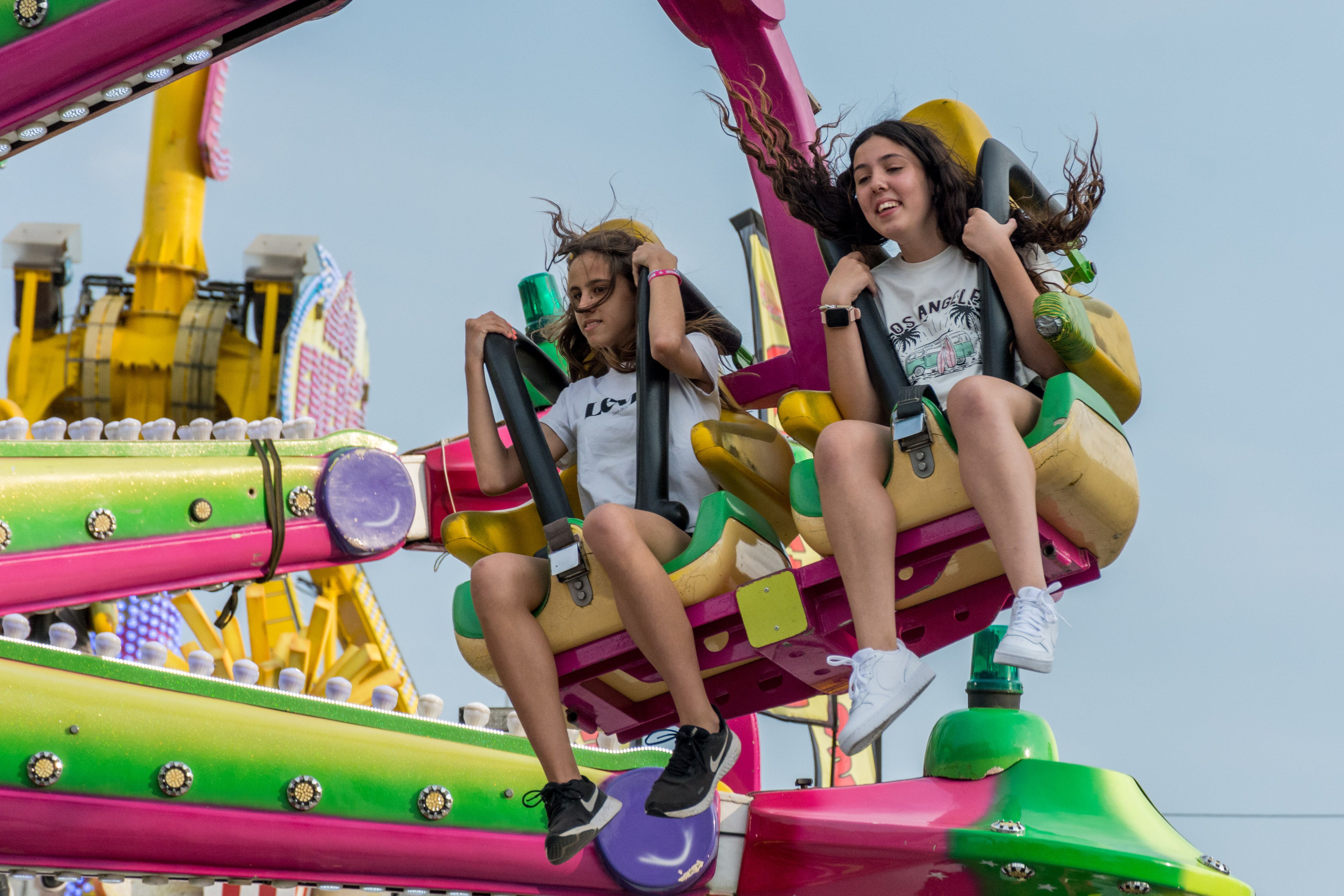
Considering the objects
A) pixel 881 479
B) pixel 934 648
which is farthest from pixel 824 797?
pixel 881 479

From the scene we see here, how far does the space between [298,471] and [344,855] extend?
151 centimetres

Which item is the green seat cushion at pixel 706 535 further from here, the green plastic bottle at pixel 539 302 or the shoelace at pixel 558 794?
the green plastic bottle at pixel 539 302

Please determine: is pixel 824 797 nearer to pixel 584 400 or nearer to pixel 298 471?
pixel 584 400

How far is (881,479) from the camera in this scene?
3.11 meters

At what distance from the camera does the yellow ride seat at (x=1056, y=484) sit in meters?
2.97

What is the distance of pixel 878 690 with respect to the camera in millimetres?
2838

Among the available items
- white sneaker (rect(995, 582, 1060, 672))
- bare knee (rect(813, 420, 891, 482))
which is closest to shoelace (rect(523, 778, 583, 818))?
bare knee (rect(813, 420, 891, 482))

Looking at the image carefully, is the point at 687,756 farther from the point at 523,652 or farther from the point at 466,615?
the point at 466,615

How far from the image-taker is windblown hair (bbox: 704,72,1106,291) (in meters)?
3.43

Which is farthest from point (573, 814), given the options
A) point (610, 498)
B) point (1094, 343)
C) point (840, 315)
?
point (1094, 343)

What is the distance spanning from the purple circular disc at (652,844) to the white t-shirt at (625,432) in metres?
0.84

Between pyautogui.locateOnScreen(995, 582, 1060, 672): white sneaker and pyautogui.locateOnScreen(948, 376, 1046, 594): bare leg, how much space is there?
4 cm

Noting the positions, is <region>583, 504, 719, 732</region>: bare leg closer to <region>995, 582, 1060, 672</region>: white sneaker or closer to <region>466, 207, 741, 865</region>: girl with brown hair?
<region>466, 207, 741, 865</region>: girl with brown hair

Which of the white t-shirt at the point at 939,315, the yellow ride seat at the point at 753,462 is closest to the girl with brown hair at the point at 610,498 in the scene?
the yellow ride seat at the point at 753,462
